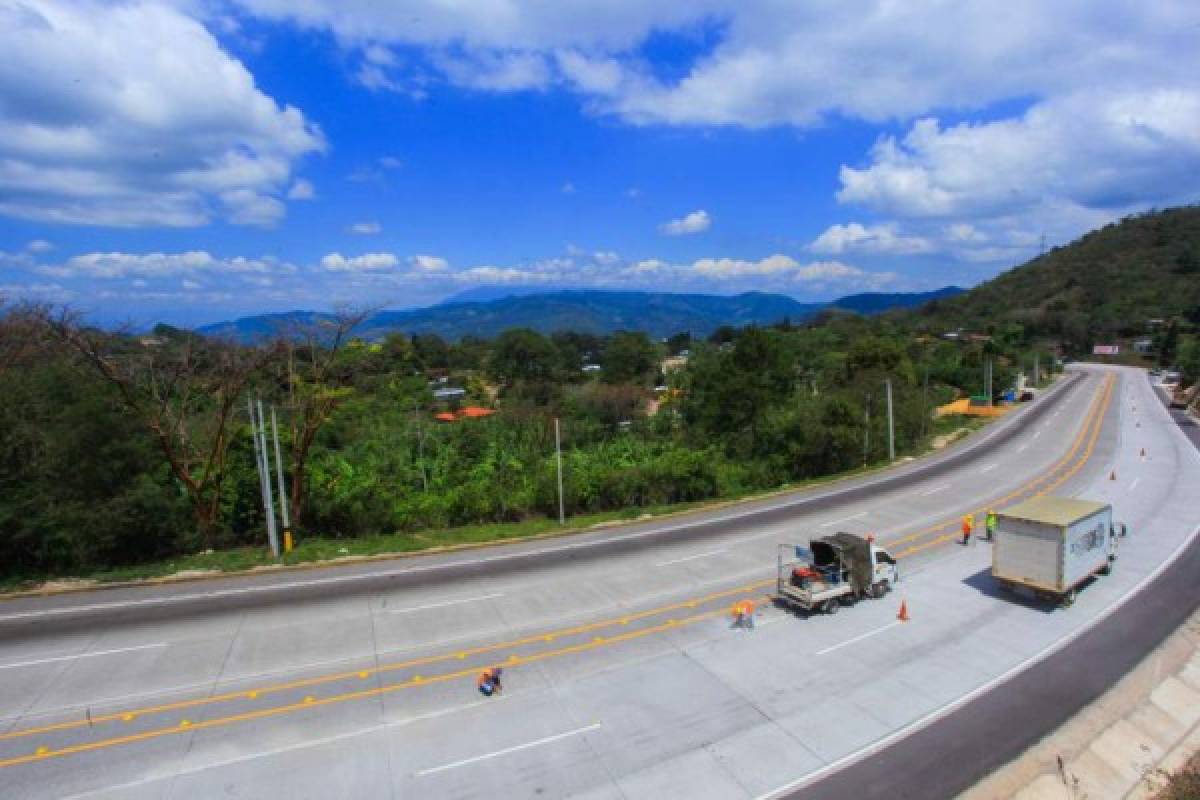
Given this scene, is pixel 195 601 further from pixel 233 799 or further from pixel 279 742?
pixel 233 799

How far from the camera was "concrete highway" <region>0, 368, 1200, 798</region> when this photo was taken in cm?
1024

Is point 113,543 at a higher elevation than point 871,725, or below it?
higher

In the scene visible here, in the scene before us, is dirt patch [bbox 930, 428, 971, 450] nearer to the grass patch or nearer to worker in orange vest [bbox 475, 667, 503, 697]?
the grass patch

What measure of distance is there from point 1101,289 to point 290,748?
627 ft

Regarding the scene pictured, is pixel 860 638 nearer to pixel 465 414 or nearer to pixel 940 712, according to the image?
pixel 940 712

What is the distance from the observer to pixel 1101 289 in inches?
5920

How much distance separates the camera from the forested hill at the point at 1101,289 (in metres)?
132

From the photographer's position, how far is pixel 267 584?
59.7 feet

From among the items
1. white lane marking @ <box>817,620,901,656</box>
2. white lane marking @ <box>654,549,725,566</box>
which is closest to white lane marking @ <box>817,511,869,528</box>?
white lane marking @ <box>654,549,725,566</box>

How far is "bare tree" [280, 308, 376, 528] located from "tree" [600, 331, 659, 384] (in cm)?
6683

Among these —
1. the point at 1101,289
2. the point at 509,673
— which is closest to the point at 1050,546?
the point at 509,673

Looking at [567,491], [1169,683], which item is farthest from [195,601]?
[1169,683]

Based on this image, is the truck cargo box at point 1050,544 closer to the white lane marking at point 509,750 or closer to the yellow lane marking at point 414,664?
the yellow lane marking at point 414,664

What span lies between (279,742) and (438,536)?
12950mm
